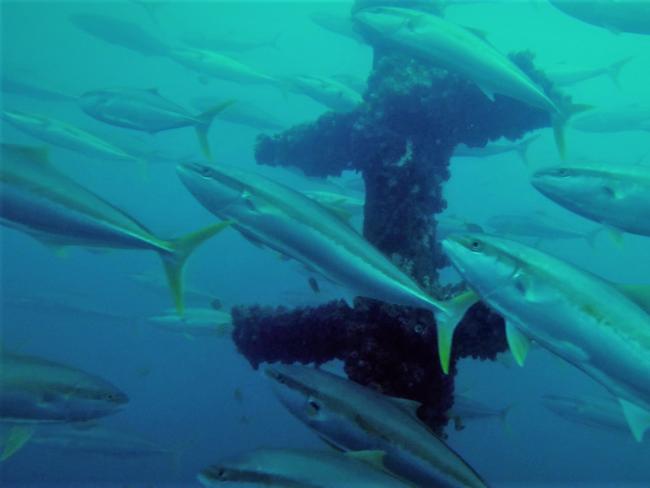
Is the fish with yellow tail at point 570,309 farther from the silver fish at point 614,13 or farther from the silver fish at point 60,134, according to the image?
the silver fish at point 60,134

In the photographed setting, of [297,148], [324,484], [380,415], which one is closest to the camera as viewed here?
[324,484]

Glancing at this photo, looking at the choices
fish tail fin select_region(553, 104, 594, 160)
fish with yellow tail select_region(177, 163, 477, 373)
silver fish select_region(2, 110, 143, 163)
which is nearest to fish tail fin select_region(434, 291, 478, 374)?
fish with yellow tail select_region(177, 163, 477, 373)

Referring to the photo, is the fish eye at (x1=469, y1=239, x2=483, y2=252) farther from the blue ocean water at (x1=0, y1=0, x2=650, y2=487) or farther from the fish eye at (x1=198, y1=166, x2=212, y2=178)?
the fish eye at (x1=198, y1=166, x2=212, y2=178)

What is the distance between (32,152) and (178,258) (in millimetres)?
1090

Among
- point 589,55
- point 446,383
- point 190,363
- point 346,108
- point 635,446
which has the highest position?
point 346,108

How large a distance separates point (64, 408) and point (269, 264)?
3638cm

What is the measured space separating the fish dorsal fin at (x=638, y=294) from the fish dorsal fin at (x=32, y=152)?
3057 mm

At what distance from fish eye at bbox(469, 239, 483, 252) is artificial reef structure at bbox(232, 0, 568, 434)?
184 cm

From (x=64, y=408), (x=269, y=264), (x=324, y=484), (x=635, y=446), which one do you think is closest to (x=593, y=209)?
(x=324, y=484)

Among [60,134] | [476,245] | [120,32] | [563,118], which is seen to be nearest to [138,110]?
[60,134]

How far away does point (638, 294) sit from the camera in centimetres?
235

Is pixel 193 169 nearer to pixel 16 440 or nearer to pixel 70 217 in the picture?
pixel 70 217

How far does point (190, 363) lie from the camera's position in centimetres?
3050

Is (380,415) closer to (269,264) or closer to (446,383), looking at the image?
(446,383)
